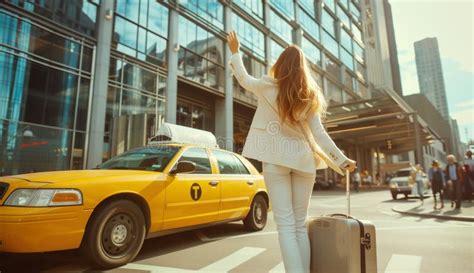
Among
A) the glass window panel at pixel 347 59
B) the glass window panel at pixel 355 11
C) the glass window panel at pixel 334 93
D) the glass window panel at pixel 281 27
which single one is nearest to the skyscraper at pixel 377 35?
the glass window panel at pixel 347 59

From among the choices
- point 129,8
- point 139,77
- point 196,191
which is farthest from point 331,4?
point 196,191

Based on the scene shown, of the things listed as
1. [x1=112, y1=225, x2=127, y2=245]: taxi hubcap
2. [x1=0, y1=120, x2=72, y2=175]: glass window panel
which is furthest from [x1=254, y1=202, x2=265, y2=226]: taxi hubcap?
[x1=0, y1=120, x2=72, y2=175]: glass window panel

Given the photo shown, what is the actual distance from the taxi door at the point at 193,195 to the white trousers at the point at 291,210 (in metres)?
2.15

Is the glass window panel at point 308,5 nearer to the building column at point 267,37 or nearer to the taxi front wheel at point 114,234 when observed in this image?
the building column at point 267,37

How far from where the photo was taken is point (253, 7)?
80.7 feet

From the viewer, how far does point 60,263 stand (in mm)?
3725

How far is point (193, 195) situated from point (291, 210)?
96.2 inches

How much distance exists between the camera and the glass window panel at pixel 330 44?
3578 centimetres

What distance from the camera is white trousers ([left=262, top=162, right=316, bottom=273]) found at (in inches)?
89.4

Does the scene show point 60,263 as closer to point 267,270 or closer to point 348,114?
point 267,270

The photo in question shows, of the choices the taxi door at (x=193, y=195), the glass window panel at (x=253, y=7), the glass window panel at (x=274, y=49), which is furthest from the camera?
the glass window panel at (x=274, y=49)

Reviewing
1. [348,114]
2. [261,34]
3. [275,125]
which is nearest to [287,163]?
[275,125]

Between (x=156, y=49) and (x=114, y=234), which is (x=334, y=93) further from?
(x=114, y=234)

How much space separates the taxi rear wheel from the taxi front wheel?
97.8 inches
